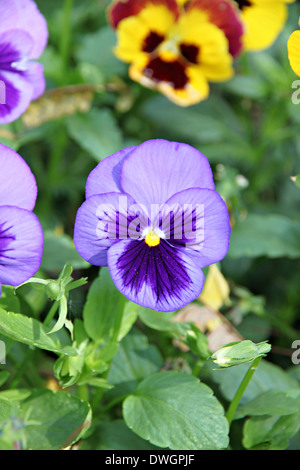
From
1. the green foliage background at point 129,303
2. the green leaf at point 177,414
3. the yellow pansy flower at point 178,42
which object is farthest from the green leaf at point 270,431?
the yellow pansy flower at point 178,42

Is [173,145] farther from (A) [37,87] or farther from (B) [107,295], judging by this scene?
(A) [37,87]

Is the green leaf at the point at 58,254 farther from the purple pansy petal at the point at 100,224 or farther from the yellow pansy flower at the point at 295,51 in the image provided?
the yellow pansy flower at the point at 295,51

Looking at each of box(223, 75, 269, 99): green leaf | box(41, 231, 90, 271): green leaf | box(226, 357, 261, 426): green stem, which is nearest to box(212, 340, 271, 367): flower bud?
box(226, 357, 261, 426): green stem

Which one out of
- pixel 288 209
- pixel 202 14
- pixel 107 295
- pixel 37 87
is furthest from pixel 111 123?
pixel 107 295

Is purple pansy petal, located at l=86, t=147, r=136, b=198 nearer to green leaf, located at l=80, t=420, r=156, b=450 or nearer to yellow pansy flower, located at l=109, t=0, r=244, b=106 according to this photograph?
green leaf, located at l=80, t=420, r=156, b=450

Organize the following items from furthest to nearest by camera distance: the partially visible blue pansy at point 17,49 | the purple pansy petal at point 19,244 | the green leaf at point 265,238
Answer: the green leaf at point 265,238, the partially visible blue pansy at point 17,49, the purple pansy petal at point 19,244

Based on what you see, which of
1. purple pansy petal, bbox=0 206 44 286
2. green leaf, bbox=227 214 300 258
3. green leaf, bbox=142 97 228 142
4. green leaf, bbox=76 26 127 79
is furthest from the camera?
green leaf, bbox=142 97 228 142
